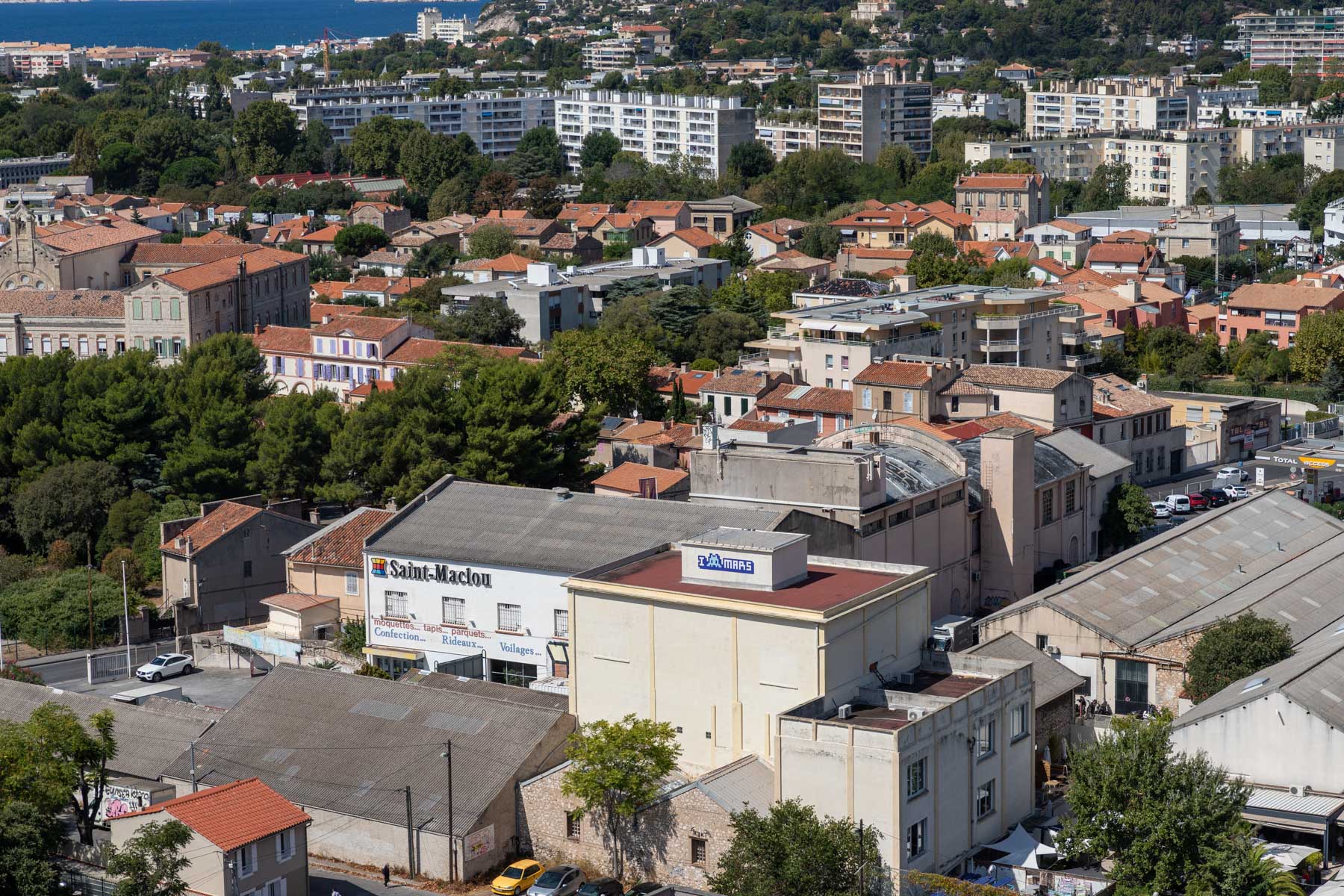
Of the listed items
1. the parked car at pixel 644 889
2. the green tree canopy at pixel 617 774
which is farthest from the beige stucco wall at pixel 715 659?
the parked car at pixel 644 889

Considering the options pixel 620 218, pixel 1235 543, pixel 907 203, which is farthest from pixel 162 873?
pixel 907 203

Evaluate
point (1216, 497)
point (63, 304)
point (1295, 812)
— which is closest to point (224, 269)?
point (63, 304)

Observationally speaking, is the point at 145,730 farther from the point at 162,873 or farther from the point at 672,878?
the point at 672,878

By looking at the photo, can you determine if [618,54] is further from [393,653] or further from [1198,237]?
[393,653]

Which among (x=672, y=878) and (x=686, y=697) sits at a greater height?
(x=686, y=697)

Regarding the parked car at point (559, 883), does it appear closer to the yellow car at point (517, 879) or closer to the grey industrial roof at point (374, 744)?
the yellow car at point (517, 879)

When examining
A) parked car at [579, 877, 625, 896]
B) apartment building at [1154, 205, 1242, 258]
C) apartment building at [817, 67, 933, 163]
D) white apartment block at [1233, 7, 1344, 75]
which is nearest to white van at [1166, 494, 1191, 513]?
parked car at [579, 877, 625, 896]
